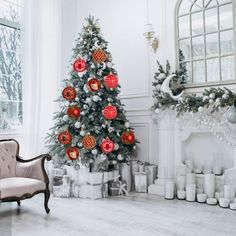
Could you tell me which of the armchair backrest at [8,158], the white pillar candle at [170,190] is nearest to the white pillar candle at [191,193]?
the white pillar candle at [170,190]

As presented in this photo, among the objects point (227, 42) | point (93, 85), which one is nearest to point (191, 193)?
point (93, 85)

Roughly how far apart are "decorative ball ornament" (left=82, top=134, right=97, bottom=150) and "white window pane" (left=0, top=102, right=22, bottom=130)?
1.48 m

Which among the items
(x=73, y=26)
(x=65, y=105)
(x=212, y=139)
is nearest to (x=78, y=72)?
(x=65, y=105)

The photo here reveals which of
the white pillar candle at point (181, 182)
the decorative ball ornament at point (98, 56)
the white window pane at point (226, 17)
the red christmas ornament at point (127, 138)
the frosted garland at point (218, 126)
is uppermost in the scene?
the white window pane at point (226, 17)

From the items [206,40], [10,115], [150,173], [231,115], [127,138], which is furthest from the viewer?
[10,115]

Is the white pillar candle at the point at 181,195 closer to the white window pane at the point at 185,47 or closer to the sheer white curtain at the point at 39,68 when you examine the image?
the white window pane at the point at 185,47

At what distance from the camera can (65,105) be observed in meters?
4.38

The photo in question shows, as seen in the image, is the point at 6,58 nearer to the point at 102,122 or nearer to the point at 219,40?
the point at 102,122

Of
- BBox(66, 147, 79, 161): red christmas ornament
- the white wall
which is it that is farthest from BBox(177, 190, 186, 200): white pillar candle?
BBox(66, 147, 79, 161): red christmas ornament

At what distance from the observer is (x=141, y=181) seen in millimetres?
4559

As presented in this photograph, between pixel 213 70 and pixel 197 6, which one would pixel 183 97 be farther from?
pixel 197 6

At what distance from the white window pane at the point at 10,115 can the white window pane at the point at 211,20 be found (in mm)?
3318

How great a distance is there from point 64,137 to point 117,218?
4.79ft

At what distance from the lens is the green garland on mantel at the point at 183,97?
365cm
